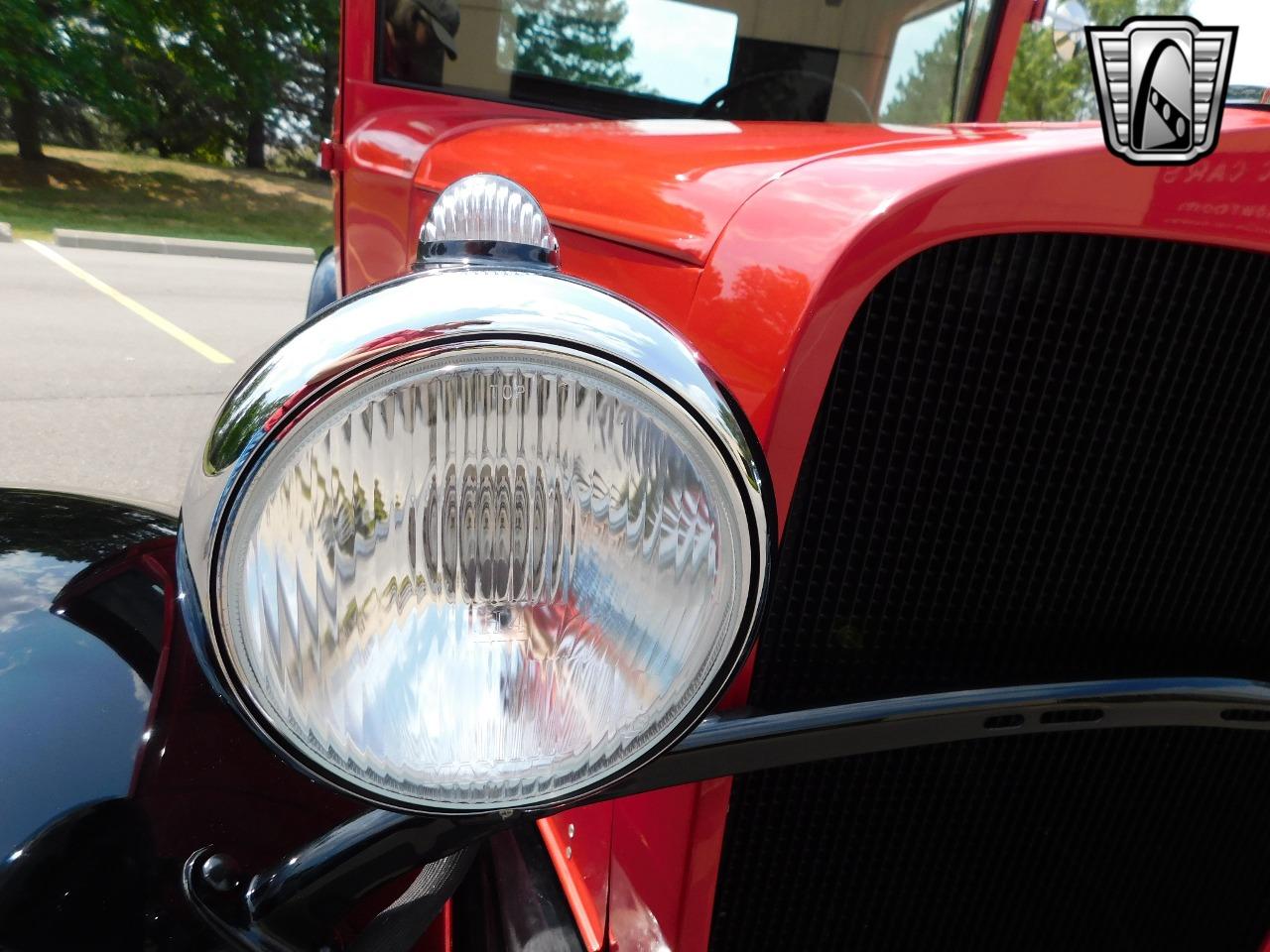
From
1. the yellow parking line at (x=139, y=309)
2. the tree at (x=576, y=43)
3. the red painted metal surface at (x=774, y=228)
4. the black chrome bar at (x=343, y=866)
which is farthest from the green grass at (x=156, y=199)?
the black chrome bar at (x=343, y=866)

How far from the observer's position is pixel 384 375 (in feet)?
1.93

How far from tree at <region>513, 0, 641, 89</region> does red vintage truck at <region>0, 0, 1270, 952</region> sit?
64cm

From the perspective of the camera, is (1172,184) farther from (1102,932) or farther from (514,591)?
(1102,932)

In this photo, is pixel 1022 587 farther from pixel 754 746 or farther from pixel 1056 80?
pixel 1056 80

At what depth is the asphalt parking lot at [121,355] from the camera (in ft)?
12.9

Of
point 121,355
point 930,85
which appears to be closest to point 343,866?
point 930,85

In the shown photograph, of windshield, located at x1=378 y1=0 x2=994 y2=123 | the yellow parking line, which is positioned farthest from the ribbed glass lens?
the yellow parking line

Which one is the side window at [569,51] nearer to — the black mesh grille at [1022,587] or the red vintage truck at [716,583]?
the red vintage truck at [716,583]

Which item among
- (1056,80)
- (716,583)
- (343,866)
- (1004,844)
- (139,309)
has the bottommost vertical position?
(139,309)

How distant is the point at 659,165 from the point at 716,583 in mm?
649

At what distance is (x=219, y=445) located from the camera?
23.4 inches

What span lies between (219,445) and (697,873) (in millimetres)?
719

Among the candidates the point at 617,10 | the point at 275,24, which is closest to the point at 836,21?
the point at 617,10

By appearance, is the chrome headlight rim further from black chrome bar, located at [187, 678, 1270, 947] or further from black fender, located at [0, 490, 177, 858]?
black fender, located at [0, 490, 177, 858]
